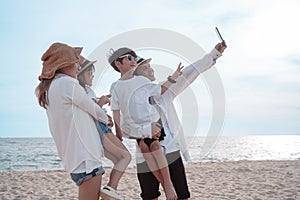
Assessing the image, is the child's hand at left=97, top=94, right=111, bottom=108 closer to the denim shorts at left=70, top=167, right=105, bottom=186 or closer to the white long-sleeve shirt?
the white long-sleeve shirt

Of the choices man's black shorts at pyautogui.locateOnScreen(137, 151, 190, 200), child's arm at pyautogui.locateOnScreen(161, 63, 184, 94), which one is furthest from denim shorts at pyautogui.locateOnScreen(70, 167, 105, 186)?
child's arm at pyautogui.locateOnScreen(161, 63, 184, 94)

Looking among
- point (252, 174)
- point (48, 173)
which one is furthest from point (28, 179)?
point (252, 174)

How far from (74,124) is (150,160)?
57cm

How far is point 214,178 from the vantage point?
9.59 m

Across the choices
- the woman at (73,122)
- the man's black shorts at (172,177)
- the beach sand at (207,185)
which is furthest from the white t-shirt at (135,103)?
the beach sand at (207,185)

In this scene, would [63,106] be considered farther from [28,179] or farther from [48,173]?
[48,173]

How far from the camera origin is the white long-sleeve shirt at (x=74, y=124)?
196 centimetres

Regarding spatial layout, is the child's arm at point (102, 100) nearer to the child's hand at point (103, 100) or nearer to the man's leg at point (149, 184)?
the child's hand at point (103, 100)

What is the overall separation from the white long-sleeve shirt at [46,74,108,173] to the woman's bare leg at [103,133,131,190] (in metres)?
0.16

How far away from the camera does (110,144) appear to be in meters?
2.15

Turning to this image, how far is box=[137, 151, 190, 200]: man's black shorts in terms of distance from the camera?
2.44 meters

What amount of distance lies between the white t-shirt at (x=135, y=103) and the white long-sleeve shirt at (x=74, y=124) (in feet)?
1.22

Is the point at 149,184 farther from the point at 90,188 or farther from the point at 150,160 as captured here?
the point at 90,188

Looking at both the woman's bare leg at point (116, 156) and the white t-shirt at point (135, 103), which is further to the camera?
the white t-shirt at point (135, 103)
